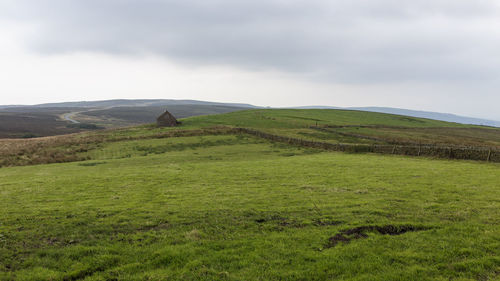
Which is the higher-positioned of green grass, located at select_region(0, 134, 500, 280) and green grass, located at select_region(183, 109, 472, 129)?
green grass, located at select_region(183, 109, 472, 129)

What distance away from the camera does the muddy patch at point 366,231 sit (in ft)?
34.6

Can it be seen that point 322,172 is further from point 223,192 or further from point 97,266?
point 97,266

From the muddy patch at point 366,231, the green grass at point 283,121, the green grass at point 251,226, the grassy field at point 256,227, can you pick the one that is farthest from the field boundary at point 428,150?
the green grass at point 283,121

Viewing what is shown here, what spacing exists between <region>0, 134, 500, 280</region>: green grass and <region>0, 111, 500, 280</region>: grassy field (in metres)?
0.05

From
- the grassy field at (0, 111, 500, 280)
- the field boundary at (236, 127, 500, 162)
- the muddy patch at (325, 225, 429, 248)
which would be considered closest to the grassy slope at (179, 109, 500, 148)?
the field boundary at (236, 127, 500, 162)

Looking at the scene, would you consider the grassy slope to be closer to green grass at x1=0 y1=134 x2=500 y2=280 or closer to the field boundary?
the field boundary

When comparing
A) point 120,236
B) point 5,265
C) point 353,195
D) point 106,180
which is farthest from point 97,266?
point 106,180

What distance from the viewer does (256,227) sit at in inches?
464

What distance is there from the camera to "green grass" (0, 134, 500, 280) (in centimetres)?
857

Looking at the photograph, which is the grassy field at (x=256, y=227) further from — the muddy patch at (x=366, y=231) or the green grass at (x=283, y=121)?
the green grass at (x=283, y=121)

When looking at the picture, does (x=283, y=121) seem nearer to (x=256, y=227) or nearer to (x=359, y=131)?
(x=359, y=131)

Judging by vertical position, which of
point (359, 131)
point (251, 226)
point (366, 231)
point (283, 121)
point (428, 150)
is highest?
point (283, 121)

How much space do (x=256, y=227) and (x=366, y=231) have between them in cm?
431

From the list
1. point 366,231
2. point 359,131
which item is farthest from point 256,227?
point 359,131
